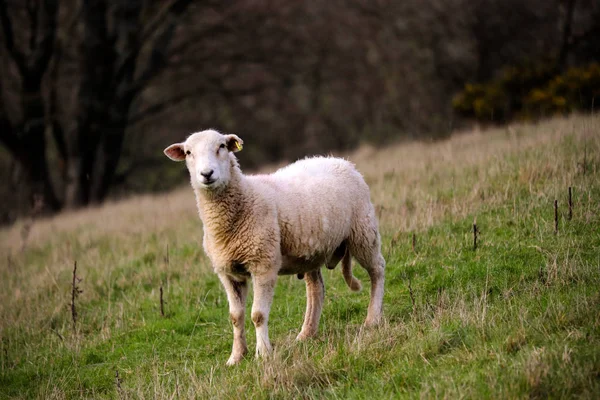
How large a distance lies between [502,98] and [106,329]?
11697 millimetres

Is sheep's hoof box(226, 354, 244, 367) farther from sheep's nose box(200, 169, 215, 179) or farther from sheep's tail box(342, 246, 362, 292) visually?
sheep's nose box(200, 169, 215, 179)

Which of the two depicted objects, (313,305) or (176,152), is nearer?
(176,152)

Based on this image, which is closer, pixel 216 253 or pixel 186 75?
pixel 216 253

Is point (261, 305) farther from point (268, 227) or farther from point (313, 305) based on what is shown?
point (313, 305)

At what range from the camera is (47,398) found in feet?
15.3

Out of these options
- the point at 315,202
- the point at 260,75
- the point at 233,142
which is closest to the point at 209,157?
the point at 233,142

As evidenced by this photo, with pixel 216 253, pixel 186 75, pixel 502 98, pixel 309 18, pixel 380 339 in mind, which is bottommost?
pixel 380 339

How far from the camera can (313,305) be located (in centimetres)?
537

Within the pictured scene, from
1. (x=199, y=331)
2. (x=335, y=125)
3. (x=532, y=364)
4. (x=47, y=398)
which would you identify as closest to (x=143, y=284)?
(x=199, y=331)

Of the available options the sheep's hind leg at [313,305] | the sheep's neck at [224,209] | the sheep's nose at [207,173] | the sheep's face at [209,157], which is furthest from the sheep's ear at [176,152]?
the sheep's hind leg at [313,305]

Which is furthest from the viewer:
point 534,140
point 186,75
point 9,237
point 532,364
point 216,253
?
point 186,75

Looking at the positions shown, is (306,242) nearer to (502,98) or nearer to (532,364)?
(532,364)

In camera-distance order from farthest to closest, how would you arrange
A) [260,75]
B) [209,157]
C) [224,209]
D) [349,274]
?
[260,75] → [349,274] → [224,209] → [209,157]

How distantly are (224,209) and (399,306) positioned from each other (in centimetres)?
170
